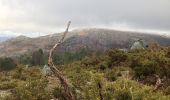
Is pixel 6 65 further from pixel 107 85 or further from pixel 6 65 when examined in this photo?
pixel 107 85

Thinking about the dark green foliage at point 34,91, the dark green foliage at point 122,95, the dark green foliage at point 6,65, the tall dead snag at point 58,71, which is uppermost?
the tall dead snag at point 58,71

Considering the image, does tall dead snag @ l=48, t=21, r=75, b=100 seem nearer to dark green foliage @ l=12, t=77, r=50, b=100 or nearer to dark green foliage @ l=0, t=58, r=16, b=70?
dark green foliage @ l=12, t=77, r=50, b=100

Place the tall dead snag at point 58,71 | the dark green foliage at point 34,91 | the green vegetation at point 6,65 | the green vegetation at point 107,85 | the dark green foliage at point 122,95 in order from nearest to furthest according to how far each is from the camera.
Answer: the tall dead snag at point 58,71, the dark green foliage at point 122,95, the green vegetation at point 107,85, the dark green foliage at point 34,91, the green vegetation at point 6,65

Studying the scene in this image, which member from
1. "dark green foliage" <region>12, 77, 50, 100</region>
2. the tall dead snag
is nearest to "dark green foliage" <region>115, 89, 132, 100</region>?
the tall dead snag

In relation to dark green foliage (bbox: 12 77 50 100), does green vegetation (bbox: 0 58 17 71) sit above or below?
below

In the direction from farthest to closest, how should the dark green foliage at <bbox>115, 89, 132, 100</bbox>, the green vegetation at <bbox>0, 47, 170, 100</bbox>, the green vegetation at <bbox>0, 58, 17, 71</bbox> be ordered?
the green vegetation at <bbox>0, 58, 17, 71</bbox>, the green vegetation at <bbox>0, 47, 170, 100</bbox>, the dark green foliage at <bbox>115, 89, 132, 100</bbox>

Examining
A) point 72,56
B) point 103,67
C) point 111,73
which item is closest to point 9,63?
point 72,56

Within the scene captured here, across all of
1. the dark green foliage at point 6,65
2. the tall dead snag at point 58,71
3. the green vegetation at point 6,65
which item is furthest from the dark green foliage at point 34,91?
the dark green foliage at point 6,65

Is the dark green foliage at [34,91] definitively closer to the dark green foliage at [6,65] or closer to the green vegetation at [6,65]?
the green vegetation at [6,65]

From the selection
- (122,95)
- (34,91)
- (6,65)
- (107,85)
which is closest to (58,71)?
(122,95)

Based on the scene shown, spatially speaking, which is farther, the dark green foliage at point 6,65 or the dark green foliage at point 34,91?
the dark green foliage at point 6,65

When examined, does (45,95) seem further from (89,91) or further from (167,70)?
(167,70)

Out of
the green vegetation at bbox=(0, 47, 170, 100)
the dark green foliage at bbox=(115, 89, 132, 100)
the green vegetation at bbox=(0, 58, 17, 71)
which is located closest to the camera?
the dark green foliage at bbox=(115, 89, 132, 100)

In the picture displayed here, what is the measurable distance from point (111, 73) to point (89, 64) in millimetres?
18973
